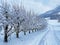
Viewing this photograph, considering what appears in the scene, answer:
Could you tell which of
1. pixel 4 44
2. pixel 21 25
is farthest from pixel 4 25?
pixel 21 25

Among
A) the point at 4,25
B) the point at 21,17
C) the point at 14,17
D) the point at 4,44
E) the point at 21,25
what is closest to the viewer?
the point at 4,44

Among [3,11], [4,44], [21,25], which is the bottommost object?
[4,44]

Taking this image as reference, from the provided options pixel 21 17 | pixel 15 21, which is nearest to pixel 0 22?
pixel 15 21

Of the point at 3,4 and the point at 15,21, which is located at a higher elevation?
the point at 3,4

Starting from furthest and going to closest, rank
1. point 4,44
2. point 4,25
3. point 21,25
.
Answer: point 21,25
point 4,25
point 4,44

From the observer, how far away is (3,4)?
818 inches

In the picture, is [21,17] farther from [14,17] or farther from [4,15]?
[4,15]

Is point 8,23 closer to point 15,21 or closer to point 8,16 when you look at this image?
point 8,16

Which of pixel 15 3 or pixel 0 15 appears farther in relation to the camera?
pixel 15 3

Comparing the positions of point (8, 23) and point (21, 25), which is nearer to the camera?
point (8, 23)

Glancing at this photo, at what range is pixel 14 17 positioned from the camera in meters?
22.6

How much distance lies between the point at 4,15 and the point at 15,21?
3452 millimetres

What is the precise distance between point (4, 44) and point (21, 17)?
768cm

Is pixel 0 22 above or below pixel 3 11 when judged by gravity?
below
